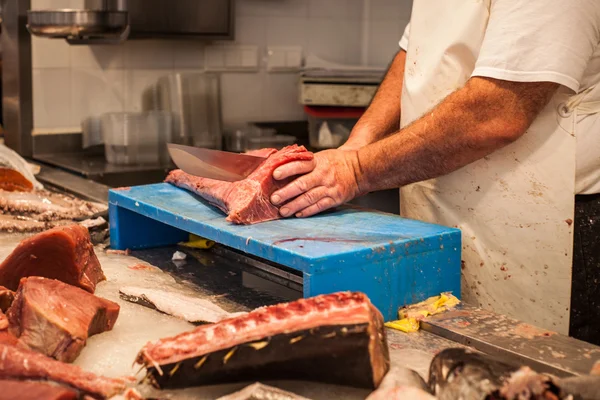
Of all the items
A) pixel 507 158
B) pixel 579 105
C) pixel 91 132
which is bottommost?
pixel 91 132

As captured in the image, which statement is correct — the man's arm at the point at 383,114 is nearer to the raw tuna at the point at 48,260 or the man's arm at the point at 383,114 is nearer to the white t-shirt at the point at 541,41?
the white t-shirt at the point at 541,41

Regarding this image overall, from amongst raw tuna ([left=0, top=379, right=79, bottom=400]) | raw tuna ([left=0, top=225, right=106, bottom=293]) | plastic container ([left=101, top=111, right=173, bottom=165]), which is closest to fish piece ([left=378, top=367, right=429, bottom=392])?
raw tuna ([left=0, top=379, right=79, bottom=400])

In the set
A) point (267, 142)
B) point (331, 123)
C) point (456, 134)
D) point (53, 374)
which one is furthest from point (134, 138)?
point (53, 374)

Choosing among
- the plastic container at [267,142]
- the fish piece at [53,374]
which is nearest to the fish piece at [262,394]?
the fish piece at [53,374]

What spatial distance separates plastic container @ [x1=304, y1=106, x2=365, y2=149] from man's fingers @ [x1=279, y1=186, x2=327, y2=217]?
2277 mm

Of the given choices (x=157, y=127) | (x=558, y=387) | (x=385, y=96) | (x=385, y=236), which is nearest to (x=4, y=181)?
(x=157, y=127)

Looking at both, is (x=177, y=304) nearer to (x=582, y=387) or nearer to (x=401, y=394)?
(x=401, y=394)

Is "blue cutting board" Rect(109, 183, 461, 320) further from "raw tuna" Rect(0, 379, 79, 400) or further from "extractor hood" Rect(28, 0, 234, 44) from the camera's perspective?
"extractor hood" Rect(28, 0, 234, 44)

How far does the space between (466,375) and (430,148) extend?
0.93m

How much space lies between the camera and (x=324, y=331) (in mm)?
1414

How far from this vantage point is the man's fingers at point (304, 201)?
2121 millimetres

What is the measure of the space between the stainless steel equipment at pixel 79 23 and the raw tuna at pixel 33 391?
7.34 feet

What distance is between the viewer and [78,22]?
3334 mm

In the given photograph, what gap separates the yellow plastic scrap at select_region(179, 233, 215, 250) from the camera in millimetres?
2494
